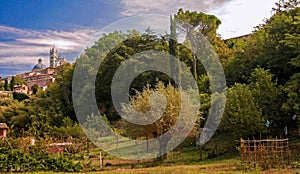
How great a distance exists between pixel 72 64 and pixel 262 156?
27759mm

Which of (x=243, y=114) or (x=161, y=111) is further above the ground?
(x=161, y=111)

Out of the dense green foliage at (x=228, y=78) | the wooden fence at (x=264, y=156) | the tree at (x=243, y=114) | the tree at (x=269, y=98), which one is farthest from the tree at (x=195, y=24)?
the wooden fence at (x=264, y=156)

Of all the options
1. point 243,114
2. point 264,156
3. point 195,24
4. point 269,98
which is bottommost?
point 264,156

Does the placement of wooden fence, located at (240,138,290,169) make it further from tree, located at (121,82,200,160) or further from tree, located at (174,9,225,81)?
tree, located at (174,9,225,81)

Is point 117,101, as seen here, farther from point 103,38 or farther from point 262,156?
point 262,156

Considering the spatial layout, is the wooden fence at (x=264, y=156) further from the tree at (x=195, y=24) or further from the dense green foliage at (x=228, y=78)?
the tree at (x=195, y=24)

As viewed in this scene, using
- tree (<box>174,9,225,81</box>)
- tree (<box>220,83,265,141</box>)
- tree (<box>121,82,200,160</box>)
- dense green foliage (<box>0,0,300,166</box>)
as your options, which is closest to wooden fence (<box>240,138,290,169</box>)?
Result: tree (<box>220,83,265,141</box>)

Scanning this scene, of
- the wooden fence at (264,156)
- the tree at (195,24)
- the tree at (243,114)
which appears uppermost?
the tree at (195,24)

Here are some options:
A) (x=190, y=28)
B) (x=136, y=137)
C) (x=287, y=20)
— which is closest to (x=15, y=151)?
(x=136, y=137)

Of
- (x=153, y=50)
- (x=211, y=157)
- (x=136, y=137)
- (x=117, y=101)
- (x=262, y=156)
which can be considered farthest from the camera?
(x=153, y=50)

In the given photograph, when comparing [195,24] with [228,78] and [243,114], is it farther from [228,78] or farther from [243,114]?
[243,114]

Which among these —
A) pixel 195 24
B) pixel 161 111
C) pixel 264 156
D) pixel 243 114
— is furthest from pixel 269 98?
pixel 195 24

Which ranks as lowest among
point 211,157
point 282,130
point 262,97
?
point 211,157

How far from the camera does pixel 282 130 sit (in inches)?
706
